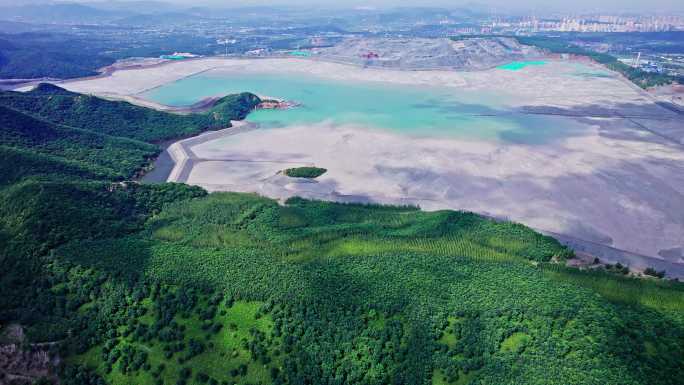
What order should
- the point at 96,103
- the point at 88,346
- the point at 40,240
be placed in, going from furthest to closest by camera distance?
the point at 96,103
the point at 40,240
the point at 88,346

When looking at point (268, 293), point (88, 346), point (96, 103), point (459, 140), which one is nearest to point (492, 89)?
point (459, 140)

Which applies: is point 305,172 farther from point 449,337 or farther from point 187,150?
point 449,337

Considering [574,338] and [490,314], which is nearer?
[574,338]

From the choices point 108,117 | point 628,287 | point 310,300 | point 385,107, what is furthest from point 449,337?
point 385,107

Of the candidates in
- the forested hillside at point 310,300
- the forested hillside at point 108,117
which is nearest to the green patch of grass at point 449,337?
the forested hillside at point 310,300

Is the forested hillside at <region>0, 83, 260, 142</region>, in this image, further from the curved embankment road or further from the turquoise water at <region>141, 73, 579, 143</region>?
the turquoise water at <region>141, 73, 579, 143</region>

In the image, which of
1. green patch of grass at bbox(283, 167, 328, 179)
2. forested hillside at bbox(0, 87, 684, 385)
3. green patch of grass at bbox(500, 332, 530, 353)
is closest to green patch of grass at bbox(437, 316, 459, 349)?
forested hillside at bbox(0, 87, 684, 385)

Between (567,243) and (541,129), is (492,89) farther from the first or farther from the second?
(567,243)

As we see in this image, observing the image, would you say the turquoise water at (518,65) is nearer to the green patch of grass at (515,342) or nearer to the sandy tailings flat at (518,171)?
the sandy tailings flat at (518,171)
